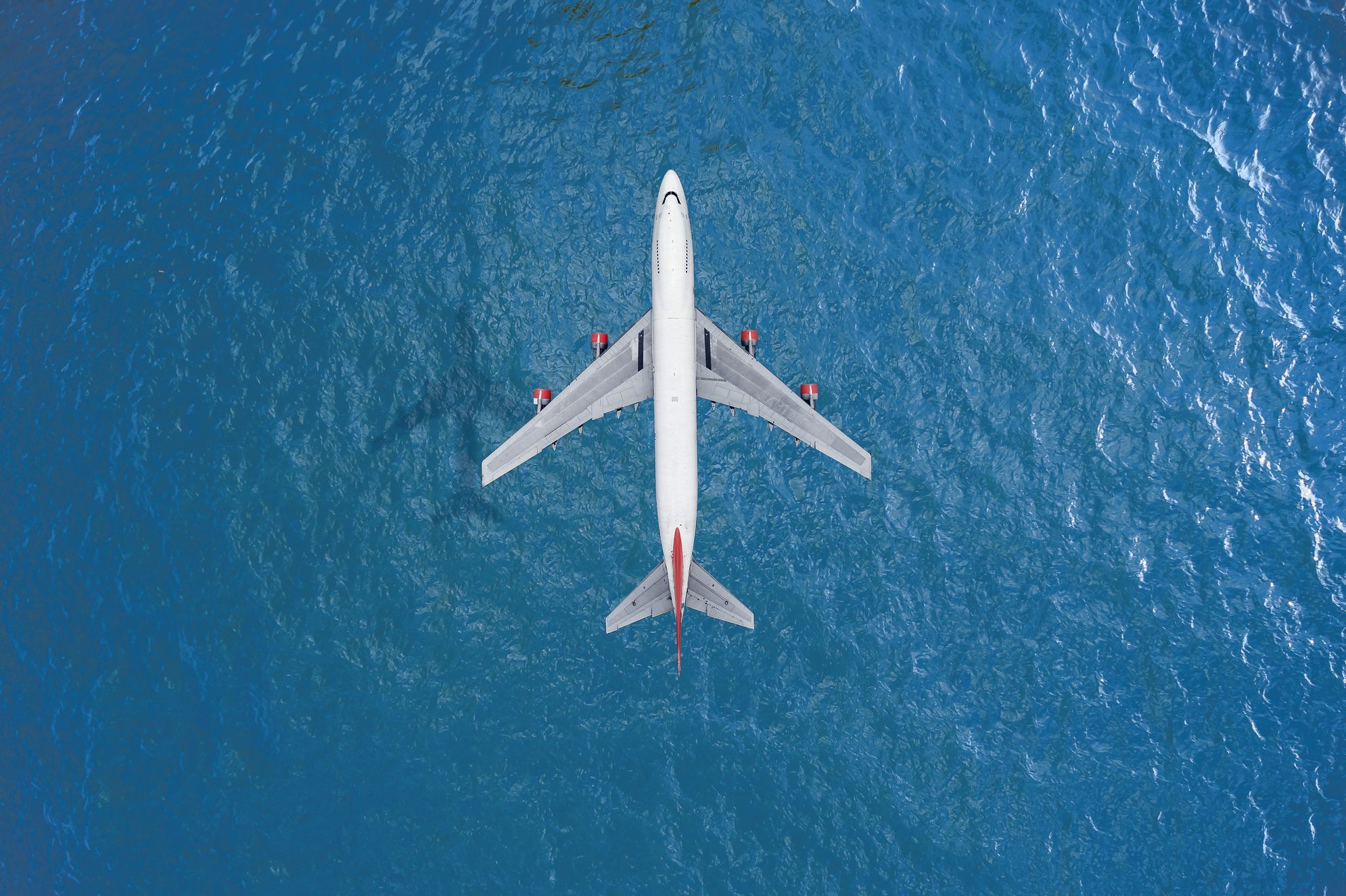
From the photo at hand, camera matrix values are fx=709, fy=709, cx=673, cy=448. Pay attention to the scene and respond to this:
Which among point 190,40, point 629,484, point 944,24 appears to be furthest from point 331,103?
point 944,24

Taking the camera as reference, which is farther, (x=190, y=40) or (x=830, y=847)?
(x=190, y=40)

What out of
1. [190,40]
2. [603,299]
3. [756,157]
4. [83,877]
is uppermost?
[190,40]

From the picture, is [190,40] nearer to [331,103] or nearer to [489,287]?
[331,103]

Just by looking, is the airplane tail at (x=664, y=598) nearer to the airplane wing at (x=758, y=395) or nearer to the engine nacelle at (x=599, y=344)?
the airplane wing at (x=758, y=395)

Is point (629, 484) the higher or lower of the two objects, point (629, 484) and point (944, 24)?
the lower

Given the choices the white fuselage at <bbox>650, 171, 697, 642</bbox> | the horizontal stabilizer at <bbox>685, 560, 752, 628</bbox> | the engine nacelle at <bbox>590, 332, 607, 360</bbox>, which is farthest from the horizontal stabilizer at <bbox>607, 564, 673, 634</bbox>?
the engine nacelle at <bbox>590, 332, 607, 360</bbox>

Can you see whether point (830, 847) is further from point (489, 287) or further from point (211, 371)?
point (211, 371)
